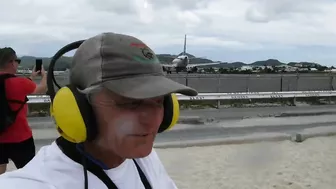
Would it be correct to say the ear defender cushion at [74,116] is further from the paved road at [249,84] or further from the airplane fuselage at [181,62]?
the airplane fuselage at [181,62]

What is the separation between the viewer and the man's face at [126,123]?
1.49 metres

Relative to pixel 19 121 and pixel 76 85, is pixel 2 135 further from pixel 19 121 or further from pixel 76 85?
pixel 76 85

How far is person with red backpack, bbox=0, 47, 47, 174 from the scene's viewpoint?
4.85 meters

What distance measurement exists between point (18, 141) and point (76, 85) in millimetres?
3656

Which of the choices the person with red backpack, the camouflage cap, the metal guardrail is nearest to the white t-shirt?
the camouflage cap

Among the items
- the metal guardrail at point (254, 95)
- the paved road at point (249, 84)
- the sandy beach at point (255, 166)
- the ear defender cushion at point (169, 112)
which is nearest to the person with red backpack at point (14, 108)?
the sandy beach at point (255, 166)

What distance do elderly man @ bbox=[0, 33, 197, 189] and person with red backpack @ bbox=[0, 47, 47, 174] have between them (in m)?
3.41

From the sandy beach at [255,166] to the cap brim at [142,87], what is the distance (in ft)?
18.8

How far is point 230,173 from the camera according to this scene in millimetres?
7918

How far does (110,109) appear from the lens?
59.2 inches

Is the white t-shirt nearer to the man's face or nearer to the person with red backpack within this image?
the man's face

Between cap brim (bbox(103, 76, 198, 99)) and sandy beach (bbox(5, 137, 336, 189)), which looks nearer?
cap brim (bbox(103, 76, 198, 99))

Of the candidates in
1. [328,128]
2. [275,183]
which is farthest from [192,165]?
[328,128]

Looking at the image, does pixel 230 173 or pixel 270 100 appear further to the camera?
pixel 270 100
